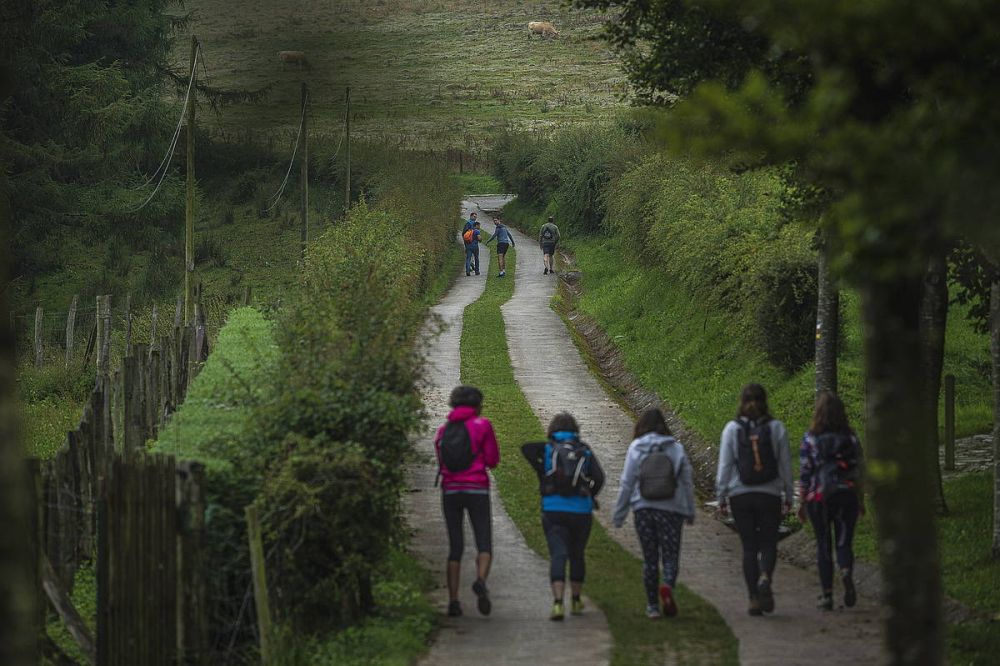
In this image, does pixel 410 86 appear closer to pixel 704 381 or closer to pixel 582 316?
pixel 582 316

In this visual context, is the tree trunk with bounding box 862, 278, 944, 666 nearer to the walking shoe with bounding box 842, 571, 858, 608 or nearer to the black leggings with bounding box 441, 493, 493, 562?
the black leggings with bounding box 441, 493, 493, 562

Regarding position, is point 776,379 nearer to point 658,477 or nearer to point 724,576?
point 724,576

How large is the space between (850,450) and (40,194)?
38.8m

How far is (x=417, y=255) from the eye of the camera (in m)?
33.4

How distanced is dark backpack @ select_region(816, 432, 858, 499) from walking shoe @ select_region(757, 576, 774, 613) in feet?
2.62

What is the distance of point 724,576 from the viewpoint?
12.8m

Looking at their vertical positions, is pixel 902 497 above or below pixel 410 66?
below

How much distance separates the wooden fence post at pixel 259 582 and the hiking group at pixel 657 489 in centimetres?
197

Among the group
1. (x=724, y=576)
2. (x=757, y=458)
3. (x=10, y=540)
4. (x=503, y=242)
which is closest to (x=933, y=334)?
(x=724, y=576)

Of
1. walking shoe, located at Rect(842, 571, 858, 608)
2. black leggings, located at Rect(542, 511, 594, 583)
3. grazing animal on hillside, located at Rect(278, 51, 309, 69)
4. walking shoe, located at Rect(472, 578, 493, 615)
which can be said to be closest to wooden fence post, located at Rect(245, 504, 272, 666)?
walking shoe, located at Rect(472, 578, 493, 615)

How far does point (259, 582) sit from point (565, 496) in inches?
103

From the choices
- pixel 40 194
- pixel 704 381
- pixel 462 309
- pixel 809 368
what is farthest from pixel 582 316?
pixel 40 194

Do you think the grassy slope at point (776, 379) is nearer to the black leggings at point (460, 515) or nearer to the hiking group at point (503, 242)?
the black leggings at point (460, 515)

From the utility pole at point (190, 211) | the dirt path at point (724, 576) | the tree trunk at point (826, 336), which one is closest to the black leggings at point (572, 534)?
the dirt path at point (724, 576)
